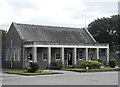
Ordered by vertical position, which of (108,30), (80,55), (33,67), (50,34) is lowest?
(33,67)

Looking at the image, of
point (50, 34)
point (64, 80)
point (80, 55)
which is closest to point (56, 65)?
point (50, 34)

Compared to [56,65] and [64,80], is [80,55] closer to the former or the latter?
[56,65]

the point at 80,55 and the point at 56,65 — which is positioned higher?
the point at 80,55

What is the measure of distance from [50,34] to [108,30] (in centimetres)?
1967

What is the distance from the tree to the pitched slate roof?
36.9 feet

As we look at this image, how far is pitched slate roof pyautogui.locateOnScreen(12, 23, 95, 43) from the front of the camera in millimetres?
40906

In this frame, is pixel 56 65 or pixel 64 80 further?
pixel 56 65

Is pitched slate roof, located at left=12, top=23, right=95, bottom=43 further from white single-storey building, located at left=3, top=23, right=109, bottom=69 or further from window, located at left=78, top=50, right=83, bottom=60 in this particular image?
window, located at left=78, top=50, right=83, bottom=60

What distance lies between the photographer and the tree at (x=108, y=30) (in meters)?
57.4

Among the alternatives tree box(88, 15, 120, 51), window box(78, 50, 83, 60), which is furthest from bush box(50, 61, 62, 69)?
tree box(88, 15, 120, 51)

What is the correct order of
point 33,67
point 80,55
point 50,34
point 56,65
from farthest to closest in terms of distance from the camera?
point 80,55 → point 50,34 → point 56,65 → point 33,67

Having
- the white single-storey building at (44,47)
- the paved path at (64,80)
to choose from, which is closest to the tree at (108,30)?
the white single-storey building at (44,47)

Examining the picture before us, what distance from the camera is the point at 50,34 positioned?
142ft

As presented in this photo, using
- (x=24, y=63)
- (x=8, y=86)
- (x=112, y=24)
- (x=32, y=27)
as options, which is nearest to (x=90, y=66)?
(x=24, y=63)
